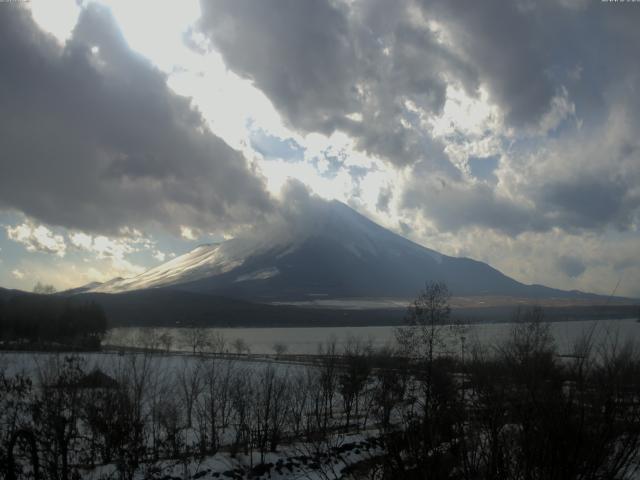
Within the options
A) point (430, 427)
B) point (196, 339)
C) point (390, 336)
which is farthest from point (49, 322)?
point (430, 427)

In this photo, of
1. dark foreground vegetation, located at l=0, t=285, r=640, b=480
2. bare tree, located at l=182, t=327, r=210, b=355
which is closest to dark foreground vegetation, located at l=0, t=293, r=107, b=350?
bare tree, located at l=182, t=327, r=210, b=355

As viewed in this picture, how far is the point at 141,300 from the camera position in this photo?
576 ft

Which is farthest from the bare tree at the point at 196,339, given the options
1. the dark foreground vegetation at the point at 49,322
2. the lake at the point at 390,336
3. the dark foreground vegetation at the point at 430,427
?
the dark foreground vegetation at the point at 430,427

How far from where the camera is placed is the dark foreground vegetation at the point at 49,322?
67875mm

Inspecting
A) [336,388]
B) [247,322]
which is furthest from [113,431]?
[247,322]

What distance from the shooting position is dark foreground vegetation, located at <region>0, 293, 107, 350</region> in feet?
223

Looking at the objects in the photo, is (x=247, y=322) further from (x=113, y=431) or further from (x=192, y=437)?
(x=113, y=431)

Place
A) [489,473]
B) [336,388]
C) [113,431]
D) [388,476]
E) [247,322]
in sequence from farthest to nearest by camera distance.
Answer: [247,322] < [336,388] < [113,431] < [388,476] < [489,473]

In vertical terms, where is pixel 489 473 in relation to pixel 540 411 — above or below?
below

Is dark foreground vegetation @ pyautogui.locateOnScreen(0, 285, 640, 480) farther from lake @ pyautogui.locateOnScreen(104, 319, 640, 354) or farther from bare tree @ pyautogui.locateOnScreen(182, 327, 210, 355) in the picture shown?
bare tree @ pyautogui.locateOnScreen(182, 327, 210, 355)

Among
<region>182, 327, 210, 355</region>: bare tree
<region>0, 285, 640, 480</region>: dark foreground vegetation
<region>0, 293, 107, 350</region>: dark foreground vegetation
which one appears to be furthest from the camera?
<region>182, 327, 210, 355</region>: bare tree

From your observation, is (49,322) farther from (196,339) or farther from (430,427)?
(430,427)

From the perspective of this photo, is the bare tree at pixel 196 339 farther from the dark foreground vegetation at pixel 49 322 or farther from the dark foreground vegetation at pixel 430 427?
the dark foreground vegetation at pixel 430 427

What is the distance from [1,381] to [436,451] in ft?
49.2
